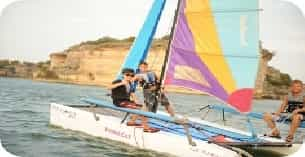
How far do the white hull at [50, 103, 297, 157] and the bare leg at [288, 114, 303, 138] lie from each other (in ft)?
0.54

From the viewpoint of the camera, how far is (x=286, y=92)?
462 centimetres

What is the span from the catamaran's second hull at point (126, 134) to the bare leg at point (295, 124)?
0.93m

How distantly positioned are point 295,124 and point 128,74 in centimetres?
156

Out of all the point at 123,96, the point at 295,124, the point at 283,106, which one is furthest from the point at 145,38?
the point at 295,124

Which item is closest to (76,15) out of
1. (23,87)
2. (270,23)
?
(23,87)

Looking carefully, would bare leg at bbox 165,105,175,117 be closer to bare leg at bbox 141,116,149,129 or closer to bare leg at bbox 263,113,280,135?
bare leg at bbox 141,116,149,129

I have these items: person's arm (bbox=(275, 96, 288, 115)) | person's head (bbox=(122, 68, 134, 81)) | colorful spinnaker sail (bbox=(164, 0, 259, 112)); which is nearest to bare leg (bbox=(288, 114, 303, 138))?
person's arm (bbox=(275, 96, 288, 115))

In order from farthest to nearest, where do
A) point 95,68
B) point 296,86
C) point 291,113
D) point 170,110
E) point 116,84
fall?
1. point 170,110
2. point 291,113
3. point 116,84
4. point 95,68
5. point 296,86

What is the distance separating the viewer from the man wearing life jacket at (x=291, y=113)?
4680 mm

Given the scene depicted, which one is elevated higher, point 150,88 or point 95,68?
point 95,68

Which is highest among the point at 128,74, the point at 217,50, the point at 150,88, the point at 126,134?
the point at 217,50

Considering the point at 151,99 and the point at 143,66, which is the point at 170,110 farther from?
the point at 143,66

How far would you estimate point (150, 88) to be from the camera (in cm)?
487

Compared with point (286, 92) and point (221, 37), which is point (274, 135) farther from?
point (221, 37)
